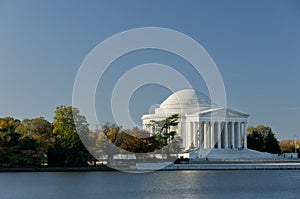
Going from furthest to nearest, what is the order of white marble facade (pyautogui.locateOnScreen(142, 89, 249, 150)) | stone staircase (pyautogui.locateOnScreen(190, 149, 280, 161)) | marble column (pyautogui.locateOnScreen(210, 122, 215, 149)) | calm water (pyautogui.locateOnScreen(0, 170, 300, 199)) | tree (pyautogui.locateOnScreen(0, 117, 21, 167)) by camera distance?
marble column (pyautogui.locateOnScreen(210, 122, 215, 149)) → white marble facade (pyautogui.locateOnScreen(142, 89, 249, 150)) → stone staircase (pyautogui.locateOnScreen(190, 149, 280, 161)) → tree (pyautogui.locateOnScreen(0, 117, 21, 167)) → calm water (pyautogui.locateOnScreen(0, 170, 300, 199))

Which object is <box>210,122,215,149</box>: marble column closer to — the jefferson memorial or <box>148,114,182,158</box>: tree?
the jefferson memorial

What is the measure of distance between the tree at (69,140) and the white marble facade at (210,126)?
32.7 metres

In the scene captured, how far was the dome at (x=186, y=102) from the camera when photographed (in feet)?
380

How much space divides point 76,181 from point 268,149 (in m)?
64.0

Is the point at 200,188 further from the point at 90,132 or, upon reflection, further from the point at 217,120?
the point at 217,120

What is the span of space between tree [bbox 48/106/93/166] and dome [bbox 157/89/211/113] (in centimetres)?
4475

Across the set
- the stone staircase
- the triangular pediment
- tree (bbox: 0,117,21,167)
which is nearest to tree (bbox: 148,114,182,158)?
the stone staircase

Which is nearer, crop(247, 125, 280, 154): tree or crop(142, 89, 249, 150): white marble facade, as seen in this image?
crop(142, 89, 249, 150): white marble facade

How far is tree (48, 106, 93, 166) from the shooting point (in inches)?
2795

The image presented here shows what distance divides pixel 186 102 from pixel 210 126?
29.2ft

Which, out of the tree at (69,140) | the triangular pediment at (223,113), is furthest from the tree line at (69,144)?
the triangular pediment at (223,113)

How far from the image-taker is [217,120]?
355 ft

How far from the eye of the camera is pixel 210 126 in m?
110

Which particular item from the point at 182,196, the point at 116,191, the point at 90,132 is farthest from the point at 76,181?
the point at 90,132
